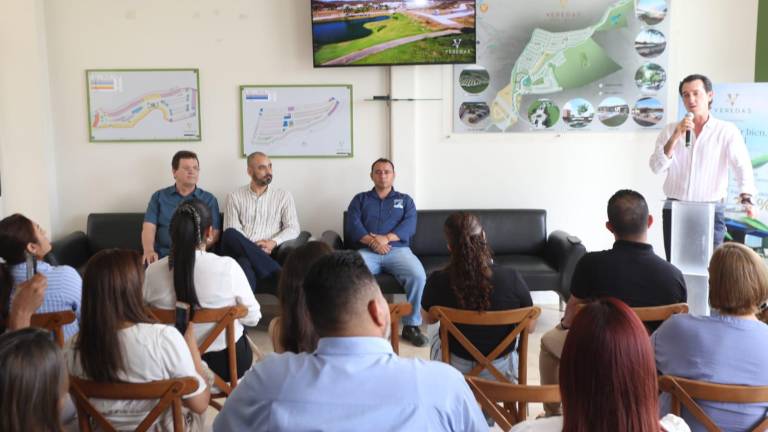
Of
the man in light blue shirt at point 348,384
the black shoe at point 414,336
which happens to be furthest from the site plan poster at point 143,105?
the man in light blue shirt at point 348,384

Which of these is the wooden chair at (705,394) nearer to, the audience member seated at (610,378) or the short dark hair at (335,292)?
the audience member seated at (610,378)

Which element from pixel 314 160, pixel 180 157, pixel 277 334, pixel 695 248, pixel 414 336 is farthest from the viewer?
pixel 314 160

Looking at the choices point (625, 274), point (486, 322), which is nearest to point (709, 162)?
point (625, 274)

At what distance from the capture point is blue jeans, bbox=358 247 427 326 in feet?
14.9

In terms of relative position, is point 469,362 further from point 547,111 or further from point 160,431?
point 547,111

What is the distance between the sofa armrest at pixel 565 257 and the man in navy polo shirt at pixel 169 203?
260cm

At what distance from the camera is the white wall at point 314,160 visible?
5250 mm

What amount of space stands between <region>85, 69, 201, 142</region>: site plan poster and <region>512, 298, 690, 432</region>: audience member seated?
464 cm

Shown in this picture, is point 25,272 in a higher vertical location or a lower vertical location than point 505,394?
higher

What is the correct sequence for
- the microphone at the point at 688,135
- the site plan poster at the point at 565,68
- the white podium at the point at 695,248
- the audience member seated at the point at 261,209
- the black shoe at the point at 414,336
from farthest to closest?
the site plan poster at the point at 565,68 → the audience member seated at the point at 261,209 → the black shoe at the point at 414,336 → the microphone at the point at 688,135 → the white podium at the point at 695,248

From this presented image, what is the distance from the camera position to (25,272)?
2.69 m

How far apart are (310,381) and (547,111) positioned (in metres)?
4.47

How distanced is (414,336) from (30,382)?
3.28 meters

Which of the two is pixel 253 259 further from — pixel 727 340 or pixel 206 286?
pixel 727 340
